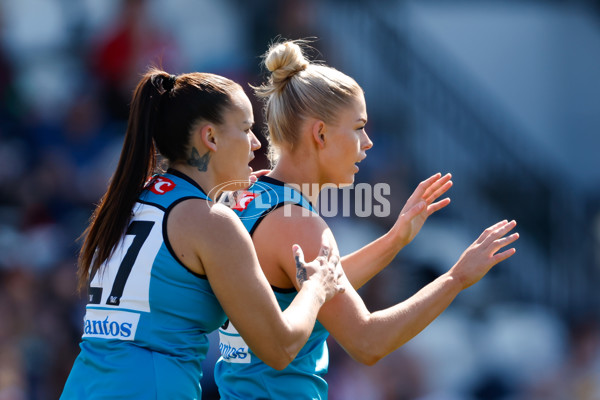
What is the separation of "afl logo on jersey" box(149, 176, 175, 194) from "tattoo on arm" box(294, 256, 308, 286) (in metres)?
0.48

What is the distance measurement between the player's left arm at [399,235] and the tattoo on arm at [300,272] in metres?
0.73

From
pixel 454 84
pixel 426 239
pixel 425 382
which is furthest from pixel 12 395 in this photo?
pixel 454 84

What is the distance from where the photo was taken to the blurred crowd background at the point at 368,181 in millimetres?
6652

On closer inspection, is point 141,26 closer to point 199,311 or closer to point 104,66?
point 104,66

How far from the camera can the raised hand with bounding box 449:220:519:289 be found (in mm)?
3012

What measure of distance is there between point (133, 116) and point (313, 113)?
0.72 metres

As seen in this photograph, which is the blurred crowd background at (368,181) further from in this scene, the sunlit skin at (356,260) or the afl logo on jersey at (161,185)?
the afl logo on jersey at (161,185)

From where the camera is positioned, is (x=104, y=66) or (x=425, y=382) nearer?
(x=425, y=382)

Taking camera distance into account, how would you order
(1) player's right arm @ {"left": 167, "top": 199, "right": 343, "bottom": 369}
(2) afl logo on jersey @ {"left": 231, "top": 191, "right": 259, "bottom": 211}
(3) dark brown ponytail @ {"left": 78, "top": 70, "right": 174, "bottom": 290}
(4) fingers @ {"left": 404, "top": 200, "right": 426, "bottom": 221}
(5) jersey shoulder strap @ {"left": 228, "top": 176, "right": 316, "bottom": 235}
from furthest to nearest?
1. (4) fingers @ {"left": 404, "top": 200, "right": 426, "bottom": 221}
2. (2) afl logo on jersey @ {"left": 231, "top": 191, "right": 259, "bottom": 211}
3. (5) jersey shoulder strap @ {"left": 228, "top": 176, "right": 316, "bottom": 235}
4. (3) dark brown ponytail @ {"left": 78, "top": 70, "right": 174, "bottom": 290}
5. (1) player's right arm @ {"left": 167, "top": 199, "right": 343, "bottom": 369}

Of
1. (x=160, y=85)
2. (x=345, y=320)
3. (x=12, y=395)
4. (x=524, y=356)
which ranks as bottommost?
(x=524, y=356)

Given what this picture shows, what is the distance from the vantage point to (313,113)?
123 inches

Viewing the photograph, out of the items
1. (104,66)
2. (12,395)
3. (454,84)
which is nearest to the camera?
(12,395)

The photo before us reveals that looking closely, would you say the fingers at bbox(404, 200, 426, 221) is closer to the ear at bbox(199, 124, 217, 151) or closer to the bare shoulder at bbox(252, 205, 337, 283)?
the bare shoulder at bbox(252, 205, 337, 283)

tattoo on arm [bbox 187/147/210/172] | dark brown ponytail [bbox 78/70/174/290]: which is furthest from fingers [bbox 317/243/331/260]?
dark brown ponytail [bbox 78/70/174/290]
